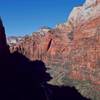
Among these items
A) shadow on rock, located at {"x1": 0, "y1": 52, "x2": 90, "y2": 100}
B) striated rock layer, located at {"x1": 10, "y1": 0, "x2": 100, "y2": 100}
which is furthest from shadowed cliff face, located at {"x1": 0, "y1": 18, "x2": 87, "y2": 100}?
striated rock layer, located at {"x1": 10, "y1": 0, "x2": 100, "y2": 100}

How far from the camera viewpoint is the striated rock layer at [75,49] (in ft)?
422

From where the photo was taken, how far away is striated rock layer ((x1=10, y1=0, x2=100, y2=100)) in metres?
129

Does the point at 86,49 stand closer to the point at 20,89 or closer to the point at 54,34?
the point at 54,34

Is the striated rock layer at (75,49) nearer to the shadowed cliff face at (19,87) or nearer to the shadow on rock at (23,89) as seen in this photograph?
the shadow on rock at (23,89)

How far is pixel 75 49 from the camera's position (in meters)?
147

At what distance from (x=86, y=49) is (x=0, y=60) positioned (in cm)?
6121

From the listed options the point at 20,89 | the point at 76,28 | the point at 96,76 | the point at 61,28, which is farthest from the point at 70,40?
the point at 20,89

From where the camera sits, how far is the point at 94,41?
13675 cm

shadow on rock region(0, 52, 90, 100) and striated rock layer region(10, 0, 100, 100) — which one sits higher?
striated rock layer region(10, 0, 100, 100)

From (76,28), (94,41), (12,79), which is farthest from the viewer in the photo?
(76,28)

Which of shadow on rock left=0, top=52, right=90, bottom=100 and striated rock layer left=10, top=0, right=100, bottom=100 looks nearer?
shadow on rock left=0, top=52, right=90, bottom=100

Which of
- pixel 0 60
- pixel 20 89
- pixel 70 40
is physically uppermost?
pixel 70 40

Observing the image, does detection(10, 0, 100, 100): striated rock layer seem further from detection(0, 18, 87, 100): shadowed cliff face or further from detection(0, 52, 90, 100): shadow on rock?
detection(0, 18, 87, 100): shadowed cliff face

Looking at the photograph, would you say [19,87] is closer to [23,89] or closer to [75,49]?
[23,89]
